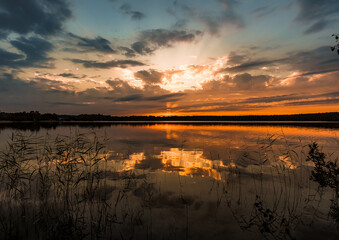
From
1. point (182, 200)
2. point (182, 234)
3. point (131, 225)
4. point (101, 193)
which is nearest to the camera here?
point (182, 234)

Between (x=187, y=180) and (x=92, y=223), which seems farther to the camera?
(x=187, y=180)

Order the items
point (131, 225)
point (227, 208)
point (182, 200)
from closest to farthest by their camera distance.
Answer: point (131, 225) < point (227, 208) < point (182, 200)

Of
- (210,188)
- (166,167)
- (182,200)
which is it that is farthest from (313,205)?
(166,167)

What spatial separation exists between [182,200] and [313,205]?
5.90 meters

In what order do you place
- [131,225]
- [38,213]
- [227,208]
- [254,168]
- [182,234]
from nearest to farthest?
[182,234] → [131,225] → [38,213] → [227,208] → [254,168]

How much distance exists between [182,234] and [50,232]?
459 centimetres

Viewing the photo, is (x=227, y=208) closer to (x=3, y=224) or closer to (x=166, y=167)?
(x=166, y=167)

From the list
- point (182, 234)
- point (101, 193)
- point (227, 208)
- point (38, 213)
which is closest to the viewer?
point (182, 234)

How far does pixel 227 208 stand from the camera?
8.72 meters

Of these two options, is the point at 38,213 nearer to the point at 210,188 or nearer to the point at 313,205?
the point at 210,188

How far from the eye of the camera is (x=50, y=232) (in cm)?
684

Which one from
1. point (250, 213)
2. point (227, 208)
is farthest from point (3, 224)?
point (250, 213)

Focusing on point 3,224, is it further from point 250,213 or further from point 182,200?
point 250,213

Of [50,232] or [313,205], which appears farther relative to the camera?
[313,205]
